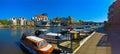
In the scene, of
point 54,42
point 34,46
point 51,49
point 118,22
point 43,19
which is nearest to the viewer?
point 51,49

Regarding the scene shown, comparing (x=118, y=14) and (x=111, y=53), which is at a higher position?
(x=118, y=14)

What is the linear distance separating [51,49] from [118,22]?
106 ft

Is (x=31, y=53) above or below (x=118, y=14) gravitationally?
below

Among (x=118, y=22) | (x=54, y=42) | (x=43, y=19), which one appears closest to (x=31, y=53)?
(x=54, y=42)

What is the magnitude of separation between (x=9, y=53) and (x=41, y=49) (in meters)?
7.20

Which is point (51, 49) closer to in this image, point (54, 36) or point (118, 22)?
point (54, 36)

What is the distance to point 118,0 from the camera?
185 ft

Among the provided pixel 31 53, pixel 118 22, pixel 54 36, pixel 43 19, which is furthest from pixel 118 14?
pixel 43 19

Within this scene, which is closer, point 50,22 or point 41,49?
point 41,49

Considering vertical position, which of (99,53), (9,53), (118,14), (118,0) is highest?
(118,0)

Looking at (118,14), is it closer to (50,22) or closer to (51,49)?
(51,49)

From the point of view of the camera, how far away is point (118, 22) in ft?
177

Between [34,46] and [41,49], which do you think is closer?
[41,49]

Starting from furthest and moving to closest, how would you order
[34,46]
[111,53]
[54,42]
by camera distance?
[54,42] < [34,46] < [111,53]
